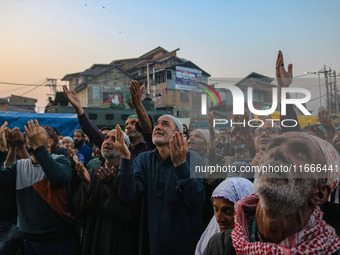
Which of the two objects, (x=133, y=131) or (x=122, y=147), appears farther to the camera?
(x=133, y=131)

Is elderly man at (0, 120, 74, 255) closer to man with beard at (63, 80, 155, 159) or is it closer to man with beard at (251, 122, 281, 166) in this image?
man with beard at (63, 80, 155, 159)

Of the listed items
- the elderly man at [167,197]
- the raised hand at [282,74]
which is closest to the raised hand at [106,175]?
the elderly man at [167,197]

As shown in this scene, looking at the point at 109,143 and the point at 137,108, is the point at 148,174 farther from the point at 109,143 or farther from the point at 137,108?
the point at 137,108

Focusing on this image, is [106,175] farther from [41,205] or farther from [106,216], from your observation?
[41,205]

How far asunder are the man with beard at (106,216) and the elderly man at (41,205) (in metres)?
0.17

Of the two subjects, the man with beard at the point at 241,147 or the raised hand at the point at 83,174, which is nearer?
the man with beard at the point at 241,147

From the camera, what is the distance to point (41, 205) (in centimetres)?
274

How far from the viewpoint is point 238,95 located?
5.83ft

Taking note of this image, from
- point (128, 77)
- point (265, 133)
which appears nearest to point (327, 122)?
point (265, 133)

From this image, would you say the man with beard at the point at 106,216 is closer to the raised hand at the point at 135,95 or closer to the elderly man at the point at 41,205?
the elderly man at the point at 41,205

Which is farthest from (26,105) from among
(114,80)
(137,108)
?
(137,108)

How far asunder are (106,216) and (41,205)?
24.9 inches

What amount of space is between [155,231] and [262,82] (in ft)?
4.43

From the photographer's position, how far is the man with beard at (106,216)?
2.51m
